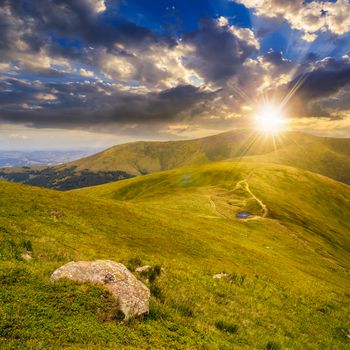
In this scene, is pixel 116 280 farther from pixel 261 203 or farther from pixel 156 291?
pixel 261 203

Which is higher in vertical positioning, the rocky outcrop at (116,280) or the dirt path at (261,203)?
the rocky outcrop at (116,280)

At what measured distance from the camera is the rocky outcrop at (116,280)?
483 inches

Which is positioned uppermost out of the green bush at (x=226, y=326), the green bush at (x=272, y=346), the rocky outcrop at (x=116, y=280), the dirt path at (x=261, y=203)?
the rocky outcrop at (x=116, y=280)

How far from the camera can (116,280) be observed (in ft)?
44.3

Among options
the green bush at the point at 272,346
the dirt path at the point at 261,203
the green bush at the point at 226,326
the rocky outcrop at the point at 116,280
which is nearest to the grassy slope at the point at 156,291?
the green bush at the point at 272,346

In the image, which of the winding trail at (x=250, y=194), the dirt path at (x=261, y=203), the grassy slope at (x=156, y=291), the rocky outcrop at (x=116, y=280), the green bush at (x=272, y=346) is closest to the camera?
the grassy slope at (x=156, y=291)

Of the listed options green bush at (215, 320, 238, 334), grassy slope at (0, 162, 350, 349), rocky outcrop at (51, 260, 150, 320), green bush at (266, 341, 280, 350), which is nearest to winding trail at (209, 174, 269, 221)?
grassy slope at (0, 162, 350, 349)

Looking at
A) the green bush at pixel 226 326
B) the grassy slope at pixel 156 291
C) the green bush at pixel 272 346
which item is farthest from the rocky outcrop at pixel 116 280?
the green bush at pixel 272 346

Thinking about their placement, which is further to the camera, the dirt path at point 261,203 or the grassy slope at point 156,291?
the dirt path at point 261,203

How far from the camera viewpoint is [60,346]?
9.19 meters

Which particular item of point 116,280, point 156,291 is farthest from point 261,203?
point 116,280

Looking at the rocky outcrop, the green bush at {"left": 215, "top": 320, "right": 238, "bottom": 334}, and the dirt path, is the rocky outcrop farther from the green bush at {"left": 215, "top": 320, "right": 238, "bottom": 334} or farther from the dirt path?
the dirt path

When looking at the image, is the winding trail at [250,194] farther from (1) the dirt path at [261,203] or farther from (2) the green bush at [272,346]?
(2) the green bush at [272,346]

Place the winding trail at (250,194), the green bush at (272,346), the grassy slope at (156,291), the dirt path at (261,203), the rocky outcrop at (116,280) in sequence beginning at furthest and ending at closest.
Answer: the dirt path at (261,203)
the winding trail at (250,194)
the green bush at (272,346)
the rocky outcrop at (116,280)
the grassy slope at (156,291)
